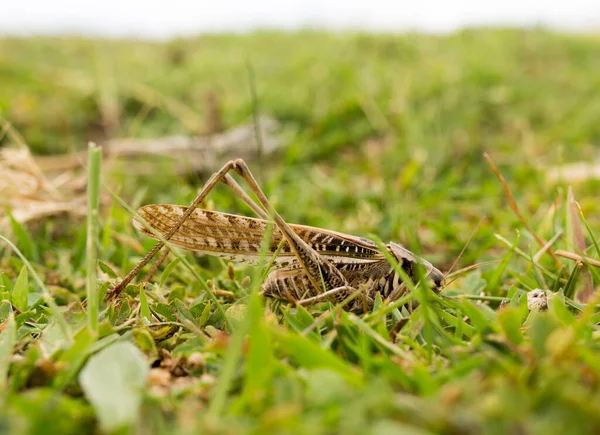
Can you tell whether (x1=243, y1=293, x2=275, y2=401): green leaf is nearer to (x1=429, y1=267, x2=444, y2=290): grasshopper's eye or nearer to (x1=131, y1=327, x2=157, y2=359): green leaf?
(x1=131, y1=327, x2=157, y2=359): green leaf

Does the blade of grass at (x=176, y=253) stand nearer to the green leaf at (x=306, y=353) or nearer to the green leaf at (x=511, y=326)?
the green leaf at (x=306, y=353)

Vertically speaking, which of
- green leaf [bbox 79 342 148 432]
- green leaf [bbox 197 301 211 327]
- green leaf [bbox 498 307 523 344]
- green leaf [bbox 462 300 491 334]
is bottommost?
green leaf [bbox 197 301 211 327]

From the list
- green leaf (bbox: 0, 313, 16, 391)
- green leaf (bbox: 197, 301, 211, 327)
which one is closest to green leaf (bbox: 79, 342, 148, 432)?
green leaf (bbox: 0, 313, 16, 391)

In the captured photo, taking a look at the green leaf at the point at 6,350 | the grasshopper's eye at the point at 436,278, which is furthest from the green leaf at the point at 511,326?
the green leaf at the point at 6,350

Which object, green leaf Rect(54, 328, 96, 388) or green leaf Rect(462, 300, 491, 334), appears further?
green leaf Rect(462, 300, 491, 334)

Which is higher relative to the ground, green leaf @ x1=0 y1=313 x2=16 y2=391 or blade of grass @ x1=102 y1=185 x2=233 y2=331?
blade of grass @ x1=102 y1=185 x2=233 y2=331

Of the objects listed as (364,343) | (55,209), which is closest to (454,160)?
(55,209)

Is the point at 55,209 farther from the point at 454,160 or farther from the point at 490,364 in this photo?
the point at 454,160
